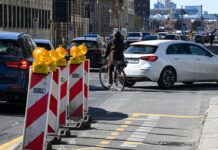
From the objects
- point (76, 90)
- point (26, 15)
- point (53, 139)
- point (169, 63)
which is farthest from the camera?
point (26, 15)

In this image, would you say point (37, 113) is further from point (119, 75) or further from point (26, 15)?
point (26, 15)

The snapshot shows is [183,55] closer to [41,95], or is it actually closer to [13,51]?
[13,51]

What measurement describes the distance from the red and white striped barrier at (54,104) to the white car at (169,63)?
9.83 m

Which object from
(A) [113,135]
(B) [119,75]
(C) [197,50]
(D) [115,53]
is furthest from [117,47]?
(A) [113,135]

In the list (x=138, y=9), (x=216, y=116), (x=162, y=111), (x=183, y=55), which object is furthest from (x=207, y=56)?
(x=138, y=9)

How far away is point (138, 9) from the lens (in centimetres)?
15862

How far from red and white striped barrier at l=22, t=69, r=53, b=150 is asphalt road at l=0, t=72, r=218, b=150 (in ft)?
4.11

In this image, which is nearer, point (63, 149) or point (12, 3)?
point (63, 149)

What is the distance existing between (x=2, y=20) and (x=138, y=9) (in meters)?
105

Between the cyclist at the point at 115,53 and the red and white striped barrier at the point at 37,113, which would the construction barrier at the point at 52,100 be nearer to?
the red and white striped barrier at the point at 37,113

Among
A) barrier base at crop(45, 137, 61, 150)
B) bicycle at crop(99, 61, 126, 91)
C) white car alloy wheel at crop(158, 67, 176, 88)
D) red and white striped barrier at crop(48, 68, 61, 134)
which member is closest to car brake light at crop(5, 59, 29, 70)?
red and white striped barrier at crop(48, 68, 61, 134)

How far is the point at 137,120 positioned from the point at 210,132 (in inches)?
87.0

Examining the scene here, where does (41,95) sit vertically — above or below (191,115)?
above

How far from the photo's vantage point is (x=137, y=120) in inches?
484
